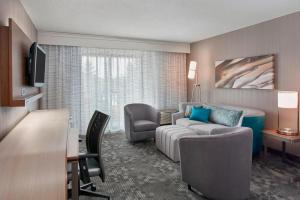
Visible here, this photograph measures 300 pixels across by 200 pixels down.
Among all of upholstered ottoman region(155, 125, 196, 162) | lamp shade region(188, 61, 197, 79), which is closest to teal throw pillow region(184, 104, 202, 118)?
lamp shade region(188, 61, 197, 79)

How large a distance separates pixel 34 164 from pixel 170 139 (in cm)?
261

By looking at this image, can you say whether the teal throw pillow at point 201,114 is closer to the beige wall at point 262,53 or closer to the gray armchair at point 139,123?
the beige wall at point 262,53

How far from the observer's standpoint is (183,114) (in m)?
5.35

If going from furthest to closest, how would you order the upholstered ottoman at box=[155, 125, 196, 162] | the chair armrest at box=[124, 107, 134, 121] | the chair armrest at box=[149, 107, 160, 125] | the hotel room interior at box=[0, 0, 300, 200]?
1. the chair armrest at box=[149, 107, 160, 125]
2. the chair armrest at box=[124, 107, 134, 121]
3. the upholstered ottoman at box=[155, 125, 196, 162]
4. the hotel room interior at box=[0, 0, 300, 200]

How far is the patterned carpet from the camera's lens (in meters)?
2.60

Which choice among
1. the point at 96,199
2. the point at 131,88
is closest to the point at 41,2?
the point at 96,199

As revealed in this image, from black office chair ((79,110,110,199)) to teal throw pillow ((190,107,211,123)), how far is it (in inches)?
111

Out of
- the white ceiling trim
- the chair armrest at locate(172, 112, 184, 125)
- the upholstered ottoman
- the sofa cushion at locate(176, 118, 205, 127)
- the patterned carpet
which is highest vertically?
the white ceiling trim

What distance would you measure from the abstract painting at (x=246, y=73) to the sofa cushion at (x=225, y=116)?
25.7 inches

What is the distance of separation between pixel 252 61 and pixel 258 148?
171cm

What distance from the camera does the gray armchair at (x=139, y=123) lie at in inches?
184

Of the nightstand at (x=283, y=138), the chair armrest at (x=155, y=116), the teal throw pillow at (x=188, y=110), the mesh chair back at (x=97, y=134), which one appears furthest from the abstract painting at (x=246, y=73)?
the mesh chair back at (x=97, y=134)

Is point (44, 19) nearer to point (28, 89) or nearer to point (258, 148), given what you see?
point (28, 89)

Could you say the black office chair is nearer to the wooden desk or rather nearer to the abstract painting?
the wooden desk
